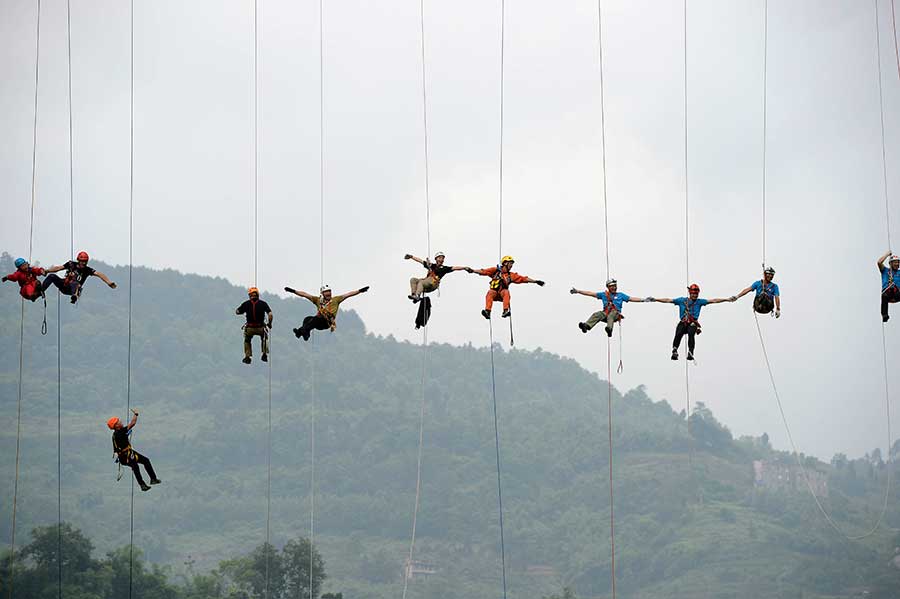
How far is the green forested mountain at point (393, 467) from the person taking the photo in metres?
117

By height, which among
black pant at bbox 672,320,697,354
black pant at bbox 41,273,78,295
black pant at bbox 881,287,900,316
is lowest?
black pant at bbox 672,320,697,354

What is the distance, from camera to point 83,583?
76188 mm

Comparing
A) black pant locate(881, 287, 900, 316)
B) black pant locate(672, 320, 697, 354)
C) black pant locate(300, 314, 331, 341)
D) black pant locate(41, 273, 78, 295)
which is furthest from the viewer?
black pant locate(672, 320, 697, 354)

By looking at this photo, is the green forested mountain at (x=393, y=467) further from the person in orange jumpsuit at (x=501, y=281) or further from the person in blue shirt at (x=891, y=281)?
the person in blue shirt at (x=891, y=281)

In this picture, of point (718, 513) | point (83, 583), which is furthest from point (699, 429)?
point (83, 583)

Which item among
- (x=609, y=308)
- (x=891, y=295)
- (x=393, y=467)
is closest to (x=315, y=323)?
(x=609, y=308)

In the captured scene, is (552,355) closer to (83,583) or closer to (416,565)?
(416,565)

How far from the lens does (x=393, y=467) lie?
137125mm

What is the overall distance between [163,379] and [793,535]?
63.3 meters

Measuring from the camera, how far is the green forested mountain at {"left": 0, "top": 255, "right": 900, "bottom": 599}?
117m

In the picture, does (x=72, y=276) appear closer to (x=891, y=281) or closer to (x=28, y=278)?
(x=28, y=278)

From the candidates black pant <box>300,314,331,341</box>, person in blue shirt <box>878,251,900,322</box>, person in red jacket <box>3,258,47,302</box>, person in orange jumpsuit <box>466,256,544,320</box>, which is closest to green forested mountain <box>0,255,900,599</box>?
person in red jacket <box>3,258,47,302</box>

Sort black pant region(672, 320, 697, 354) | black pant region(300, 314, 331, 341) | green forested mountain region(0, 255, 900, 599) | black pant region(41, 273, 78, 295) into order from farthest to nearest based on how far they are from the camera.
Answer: green forested mountain region(0, 255, 900, 599) → black pant region(672, 320, 697, 354) → black pant region(41, 273, 78, 295) → black pant region(300, 314, 331, 341)

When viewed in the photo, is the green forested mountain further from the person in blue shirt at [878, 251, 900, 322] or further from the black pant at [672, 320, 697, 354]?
the person in blue shirt at [878, 251, 900, 322]
